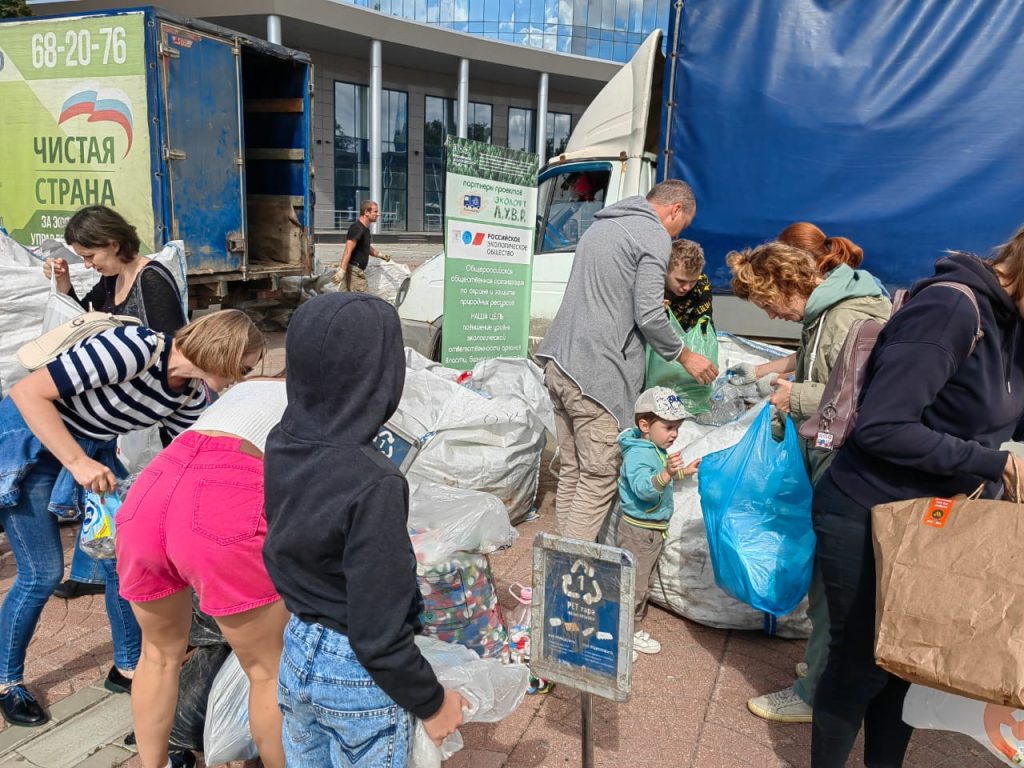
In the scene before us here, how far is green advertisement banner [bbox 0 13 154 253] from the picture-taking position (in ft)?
22.4

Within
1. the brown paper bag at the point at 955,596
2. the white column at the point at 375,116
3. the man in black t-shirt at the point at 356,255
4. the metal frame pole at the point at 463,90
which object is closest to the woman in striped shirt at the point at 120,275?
the brown paper bag at the point at 955,596

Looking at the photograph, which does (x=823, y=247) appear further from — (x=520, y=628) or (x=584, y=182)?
(x=584, y=182)

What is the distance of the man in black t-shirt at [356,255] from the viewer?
403 inches

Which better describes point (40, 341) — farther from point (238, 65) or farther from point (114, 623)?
point (238, 65)

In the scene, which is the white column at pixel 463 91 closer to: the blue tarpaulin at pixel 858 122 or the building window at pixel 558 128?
the building window at pixel 558 128

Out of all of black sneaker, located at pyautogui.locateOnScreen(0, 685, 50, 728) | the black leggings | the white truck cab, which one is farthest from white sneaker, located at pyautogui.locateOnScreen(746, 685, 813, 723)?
the white truck cab

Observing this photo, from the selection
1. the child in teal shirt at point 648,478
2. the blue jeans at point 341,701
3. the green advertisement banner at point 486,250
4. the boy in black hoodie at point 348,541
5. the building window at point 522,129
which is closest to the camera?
the boy in black hoodie at point 348,541

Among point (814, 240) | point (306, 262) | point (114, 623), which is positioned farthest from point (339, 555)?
point (306, 262)

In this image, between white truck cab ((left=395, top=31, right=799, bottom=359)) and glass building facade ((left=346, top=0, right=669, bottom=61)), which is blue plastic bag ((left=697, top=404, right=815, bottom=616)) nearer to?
white truck cab ((left=395, top=31, right=799, bottom=359))

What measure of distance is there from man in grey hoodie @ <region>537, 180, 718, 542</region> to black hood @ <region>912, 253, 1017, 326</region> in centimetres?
138

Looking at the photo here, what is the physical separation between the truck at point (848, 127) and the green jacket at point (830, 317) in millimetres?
2304

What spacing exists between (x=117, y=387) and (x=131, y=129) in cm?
548

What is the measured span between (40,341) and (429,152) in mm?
26157

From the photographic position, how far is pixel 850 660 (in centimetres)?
212
